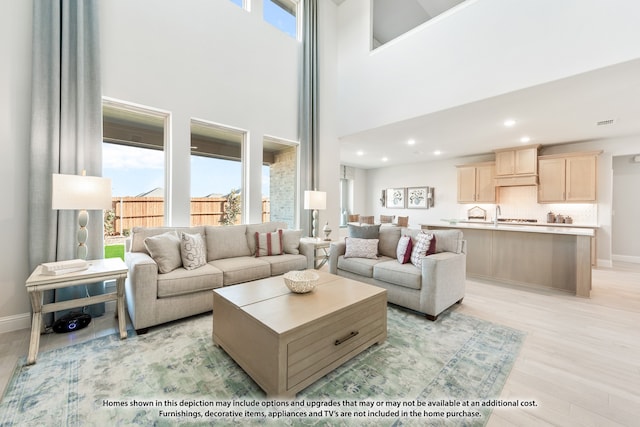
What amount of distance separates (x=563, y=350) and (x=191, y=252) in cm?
351

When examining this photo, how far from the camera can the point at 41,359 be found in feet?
6.41

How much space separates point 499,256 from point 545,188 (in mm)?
2795

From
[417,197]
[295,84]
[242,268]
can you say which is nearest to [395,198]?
[417,197]

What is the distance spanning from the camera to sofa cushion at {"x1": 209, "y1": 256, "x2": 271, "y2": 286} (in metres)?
2.87

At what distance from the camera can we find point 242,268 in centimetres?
298

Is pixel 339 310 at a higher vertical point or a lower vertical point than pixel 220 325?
higher

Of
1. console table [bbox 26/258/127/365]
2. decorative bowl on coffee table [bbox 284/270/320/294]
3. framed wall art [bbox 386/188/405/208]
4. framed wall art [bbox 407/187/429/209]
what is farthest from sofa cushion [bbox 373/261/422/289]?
framed wall art [bbox 386/188/405/208]

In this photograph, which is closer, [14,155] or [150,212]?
[14,155]

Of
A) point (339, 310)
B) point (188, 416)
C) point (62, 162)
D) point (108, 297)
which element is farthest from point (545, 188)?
point (62, 162)

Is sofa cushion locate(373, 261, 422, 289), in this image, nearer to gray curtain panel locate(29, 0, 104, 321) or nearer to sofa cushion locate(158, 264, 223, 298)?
sofa cushion locate(158, 264, 223, 298)

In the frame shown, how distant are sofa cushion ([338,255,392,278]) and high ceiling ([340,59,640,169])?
2.32 m

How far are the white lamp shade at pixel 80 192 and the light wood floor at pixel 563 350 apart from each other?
1.16 metres

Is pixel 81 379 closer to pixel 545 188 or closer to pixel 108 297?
pixel 108 297

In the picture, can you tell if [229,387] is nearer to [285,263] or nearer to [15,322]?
[285,263]
